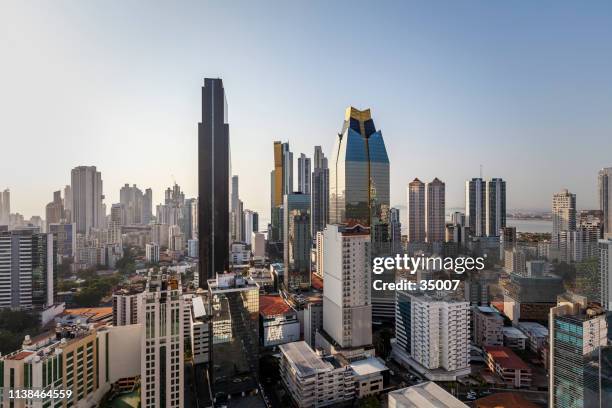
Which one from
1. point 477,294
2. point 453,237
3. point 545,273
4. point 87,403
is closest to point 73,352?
point 87,403

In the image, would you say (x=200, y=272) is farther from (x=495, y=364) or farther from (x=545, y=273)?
(x=545, y=273)

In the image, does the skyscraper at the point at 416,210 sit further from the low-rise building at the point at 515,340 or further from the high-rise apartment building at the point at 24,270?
the high-rise apartment building at the point at 24,270

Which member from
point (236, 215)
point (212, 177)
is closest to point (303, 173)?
point (236, 215)

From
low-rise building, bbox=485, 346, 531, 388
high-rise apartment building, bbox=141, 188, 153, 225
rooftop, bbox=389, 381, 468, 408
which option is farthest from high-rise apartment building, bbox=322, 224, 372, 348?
high-rise apartment building, bbox=141, 188, 153, 225

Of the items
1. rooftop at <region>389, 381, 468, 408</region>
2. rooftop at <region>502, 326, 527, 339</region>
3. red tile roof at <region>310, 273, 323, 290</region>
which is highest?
rooftop at <region>389, 381, 468, 408</region>

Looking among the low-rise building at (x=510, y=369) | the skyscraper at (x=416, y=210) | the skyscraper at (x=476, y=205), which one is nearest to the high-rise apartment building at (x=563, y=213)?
the skyscraper at (x=476, y=205)

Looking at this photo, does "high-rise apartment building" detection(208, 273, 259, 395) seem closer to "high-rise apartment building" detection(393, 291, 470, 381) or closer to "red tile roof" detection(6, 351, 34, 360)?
"red tile roof" detection(6, 351, 34, 360)
